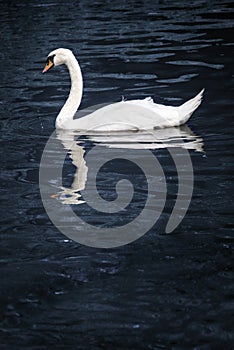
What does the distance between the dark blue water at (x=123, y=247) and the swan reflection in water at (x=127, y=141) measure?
130 millimetres

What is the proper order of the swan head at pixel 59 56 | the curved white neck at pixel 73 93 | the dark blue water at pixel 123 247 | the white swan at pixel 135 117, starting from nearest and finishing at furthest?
the dark blue water at pixel 123 247, the white swan at pixel 135 117, the curved white neck at pixel 73 93, the swan head at pixel 59 56

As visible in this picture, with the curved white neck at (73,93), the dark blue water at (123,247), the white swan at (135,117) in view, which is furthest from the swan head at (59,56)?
the white swan at (135,117)

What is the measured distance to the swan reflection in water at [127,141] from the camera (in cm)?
838

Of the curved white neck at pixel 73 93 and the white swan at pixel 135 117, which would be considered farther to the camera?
the curved white neck at pixel 73 93

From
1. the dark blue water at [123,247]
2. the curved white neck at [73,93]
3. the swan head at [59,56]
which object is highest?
the swan head at [59,56]

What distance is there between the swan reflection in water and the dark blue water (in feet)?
0.43

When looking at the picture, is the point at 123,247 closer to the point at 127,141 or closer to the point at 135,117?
the point at 127,141

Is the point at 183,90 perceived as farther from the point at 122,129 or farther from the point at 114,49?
the point at 114,49

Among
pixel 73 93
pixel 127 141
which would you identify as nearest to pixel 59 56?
pixel 73 93

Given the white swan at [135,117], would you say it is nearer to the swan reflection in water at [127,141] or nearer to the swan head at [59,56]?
the swan reflection in water at [127,141]

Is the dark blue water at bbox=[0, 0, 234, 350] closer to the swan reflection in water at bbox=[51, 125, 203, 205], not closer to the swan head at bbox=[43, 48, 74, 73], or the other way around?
the swan reflection in water at bbox=[51, 125, 203, 205]

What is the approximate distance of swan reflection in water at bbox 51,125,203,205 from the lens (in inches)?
330

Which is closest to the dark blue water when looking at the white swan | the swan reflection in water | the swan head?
the swan reflection in water

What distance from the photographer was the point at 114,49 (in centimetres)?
1468
